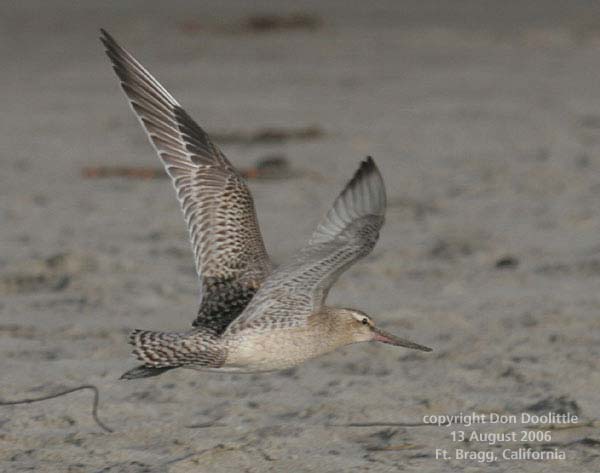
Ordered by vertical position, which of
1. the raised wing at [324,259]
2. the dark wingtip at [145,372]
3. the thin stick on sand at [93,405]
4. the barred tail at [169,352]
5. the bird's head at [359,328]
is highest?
the raised wing at [324,259]

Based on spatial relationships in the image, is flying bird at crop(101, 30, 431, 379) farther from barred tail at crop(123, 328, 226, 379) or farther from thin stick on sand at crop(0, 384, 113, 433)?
thin stick on sand at crop(0, 384, 113, 433)

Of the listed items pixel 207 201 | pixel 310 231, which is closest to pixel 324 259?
pixel 207 201

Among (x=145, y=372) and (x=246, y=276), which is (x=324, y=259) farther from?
(x=145, y=372)

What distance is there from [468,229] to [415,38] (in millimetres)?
9116

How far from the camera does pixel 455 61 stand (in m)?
15.9

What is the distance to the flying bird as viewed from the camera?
212 inches

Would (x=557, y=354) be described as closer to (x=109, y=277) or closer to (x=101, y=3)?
(x=109, y=277)

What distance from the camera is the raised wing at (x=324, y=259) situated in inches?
216

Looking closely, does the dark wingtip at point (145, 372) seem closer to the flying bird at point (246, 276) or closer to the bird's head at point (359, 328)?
the flying bird at point (246, 276)

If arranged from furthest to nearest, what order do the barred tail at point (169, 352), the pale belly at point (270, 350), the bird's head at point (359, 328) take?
the bird's head at point (359, 328)
the pale belly at point (270, 350)
the barred tail at point (169, 352)

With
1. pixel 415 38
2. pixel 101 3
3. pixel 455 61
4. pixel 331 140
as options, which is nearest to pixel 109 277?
pixel 331 140

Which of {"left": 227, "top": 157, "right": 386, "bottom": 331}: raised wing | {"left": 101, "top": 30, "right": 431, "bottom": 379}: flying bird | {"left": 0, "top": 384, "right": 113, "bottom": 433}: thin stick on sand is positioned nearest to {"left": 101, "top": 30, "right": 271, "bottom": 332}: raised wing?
{"left": 101, "top": 30, "right": 431, "bottom": 379}: flying bird

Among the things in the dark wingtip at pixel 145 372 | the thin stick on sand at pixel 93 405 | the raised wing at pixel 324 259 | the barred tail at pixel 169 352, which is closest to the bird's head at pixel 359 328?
the raised wing at pixel 324 259

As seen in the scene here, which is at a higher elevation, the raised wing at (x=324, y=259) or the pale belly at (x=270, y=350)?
the raised wing at (x=324, y=259)
